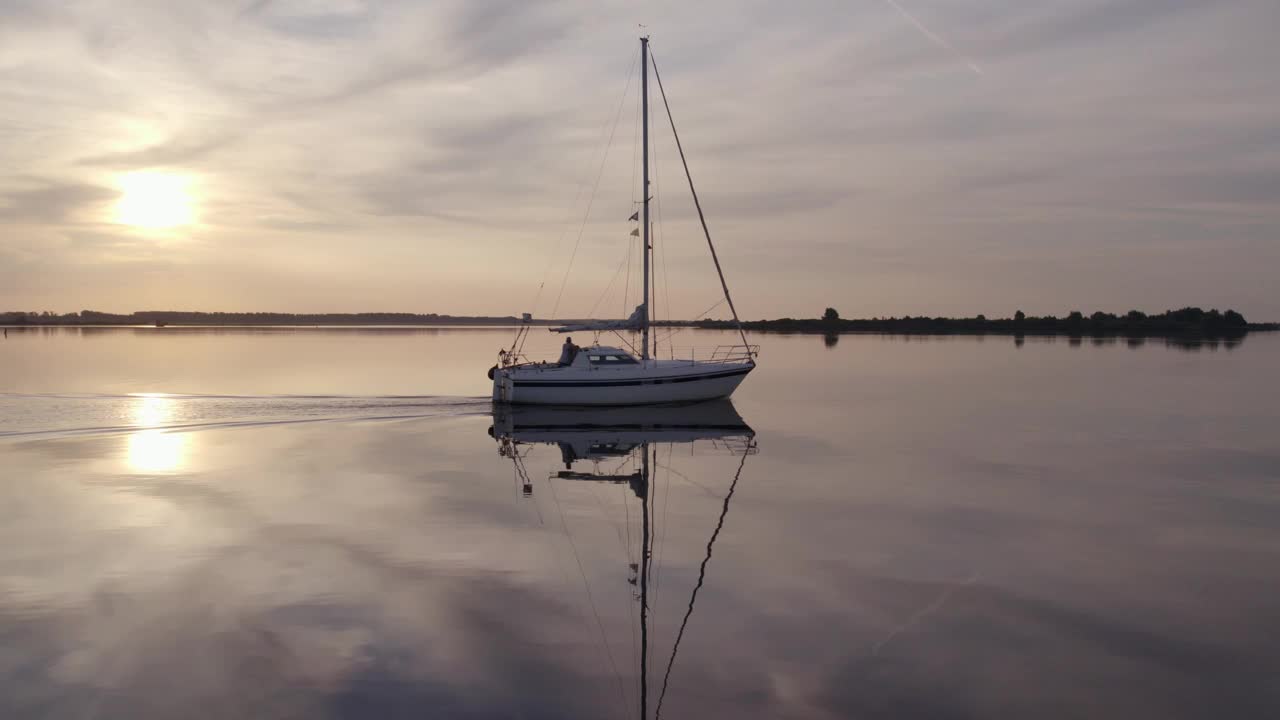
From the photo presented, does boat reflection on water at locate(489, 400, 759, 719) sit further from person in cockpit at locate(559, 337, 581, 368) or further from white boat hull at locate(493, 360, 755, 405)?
person in cockpit at locate(559, 337, 581, 368)

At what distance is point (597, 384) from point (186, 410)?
692 inches

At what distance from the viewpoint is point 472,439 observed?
27797 mm

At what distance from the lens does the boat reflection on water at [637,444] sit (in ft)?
39.7

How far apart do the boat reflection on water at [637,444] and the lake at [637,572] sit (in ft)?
0.48

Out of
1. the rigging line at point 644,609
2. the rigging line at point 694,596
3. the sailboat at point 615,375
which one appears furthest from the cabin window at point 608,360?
the rigging line at point 644,609

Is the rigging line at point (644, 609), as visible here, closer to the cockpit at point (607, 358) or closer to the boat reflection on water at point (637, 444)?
the boat reflection on water at point (637, 444)

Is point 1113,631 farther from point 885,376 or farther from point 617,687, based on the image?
point 885,376

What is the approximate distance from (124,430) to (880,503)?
26.1 meters

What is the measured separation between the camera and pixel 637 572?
13.0m

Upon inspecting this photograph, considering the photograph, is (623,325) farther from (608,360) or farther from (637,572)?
(637,572)

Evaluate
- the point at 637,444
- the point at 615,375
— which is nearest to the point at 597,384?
the point at 615,375

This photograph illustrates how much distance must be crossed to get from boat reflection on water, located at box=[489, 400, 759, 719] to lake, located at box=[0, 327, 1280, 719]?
15 cm

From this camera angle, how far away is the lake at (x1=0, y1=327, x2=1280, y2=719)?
8.80 m

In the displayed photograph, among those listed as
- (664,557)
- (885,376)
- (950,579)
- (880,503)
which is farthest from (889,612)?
(885,376)
